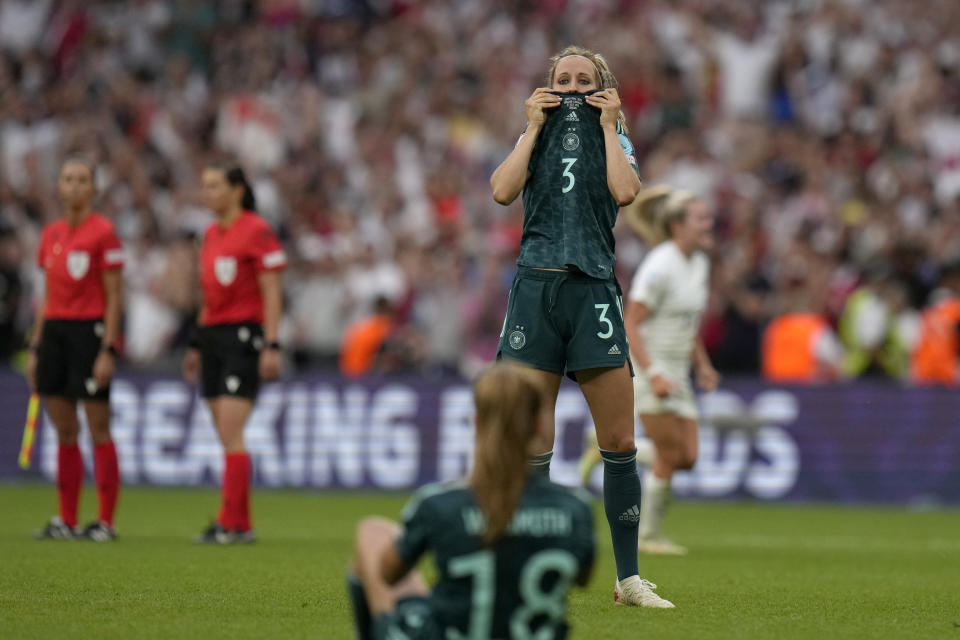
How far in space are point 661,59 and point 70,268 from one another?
12873mm

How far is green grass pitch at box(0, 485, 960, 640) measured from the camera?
7309mm

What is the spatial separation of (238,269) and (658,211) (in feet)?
9.91

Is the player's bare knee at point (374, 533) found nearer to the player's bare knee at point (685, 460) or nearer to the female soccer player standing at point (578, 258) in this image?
the female soccer player standing at point (578, 258)

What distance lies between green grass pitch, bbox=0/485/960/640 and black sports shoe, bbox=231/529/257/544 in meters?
0.15

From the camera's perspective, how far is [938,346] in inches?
685

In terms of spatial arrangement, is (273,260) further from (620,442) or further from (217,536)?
(620,442)

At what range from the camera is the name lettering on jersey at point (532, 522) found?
4949mm

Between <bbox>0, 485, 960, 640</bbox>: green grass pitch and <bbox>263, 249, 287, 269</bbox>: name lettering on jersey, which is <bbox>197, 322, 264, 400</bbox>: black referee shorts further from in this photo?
<bbox>0, 485, 960, 640</bbox>: green grass pitch

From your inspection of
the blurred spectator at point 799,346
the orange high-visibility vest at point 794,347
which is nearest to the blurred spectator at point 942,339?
the blurred spectator at point 799,346

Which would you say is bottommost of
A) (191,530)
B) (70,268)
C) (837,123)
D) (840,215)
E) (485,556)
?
(191,530)

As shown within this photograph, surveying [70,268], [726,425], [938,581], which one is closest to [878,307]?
[726,425]

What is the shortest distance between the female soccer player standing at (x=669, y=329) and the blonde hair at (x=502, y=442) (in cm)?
617

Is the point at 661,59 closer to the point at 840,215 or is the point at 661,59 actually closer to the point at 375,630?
the point at 840,215

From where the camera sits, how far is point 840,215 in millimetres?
20375
